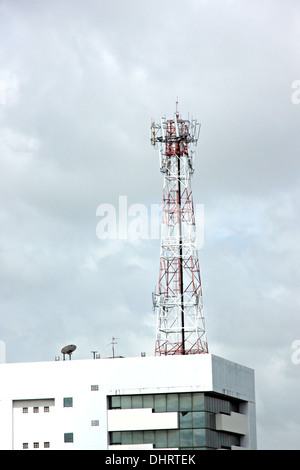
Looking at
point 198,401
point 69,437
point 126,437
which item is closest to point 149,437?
point 126,437

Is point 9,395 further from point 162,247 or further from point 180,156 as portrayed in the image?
point 180,156

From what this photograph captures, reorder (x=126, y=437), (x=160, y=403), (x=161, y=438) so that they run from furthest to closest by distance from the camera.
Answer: (x=160, y=403) < (x=126, y=437) < (x=161, y=438)

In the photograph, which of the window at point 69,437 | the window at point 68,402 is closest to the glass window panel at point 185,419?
the window at point 69,437

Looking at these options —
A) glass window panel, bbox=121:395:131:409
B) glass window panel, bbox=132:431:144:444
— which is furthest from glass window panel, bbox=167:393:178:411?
glass window panel, bbox=121:395:131:409

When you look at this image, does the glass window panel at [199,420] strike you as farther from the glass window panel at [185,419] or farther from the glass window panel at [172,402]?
the glass window panel at [172,402]

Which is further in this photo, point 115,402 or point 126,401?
point 115,402

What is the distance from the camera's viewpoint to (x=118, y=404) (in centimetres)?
10188

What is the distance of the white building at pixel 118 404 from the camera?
10019 centimetres

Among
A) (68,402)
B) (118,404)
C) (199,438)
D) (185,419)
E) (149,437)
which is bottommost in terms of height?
(199,438)

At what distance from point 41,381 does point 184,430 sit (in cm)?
1380

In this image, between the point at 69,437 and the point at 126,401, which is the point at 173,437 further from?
the point at 69,437

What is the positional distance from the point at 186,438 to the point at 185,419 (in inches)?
64.0

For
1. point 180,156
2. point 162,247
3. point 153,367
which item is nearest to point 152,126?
point 180,156

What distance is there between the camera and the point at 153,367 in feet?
333
